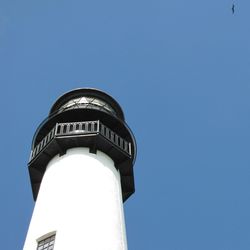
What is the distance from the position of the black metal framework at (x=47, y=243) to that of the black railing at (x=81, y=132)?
8.07m

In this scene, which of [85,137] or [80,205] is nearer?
[80,205]

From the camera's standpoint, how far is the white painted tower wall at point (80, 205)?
73.2 ft

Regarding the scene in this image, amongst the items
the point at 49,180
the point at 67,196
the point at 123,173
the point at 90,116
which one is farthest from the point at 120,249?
the point at 90,116

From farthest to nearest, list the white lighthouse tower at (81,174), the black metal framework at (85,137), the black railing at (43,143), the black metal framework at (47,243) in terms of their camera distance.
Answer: the black railing at (43,143) < the black metal framework at (85,137) < the white lighthouse tower at (81,174) < the black metal framework at (47,243)

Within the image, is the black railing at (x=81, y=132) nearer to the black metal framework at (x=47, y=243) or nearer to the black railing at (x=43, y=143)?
the black railing at (x=43, y=143)

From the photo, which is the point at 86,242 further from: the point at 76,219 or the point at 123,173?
the point at 123,173

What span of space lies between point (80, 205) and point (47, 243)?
2.53m

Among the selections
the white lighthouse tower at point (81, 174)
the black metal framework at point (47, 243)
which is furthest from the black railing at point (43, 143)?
the black metal framework at point (47, 243)

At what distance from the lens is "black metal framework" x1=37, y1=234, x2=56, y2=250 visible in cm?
2229

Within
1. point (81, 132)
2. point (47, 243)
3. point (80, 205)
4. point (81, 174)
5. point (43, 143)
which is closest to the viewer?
point (47, 243)

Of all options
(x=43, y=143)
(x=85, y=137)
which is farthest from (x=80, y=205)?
(x=43, y=143)

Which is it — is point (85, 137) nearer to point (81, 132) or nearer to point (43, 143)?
point (81, 132)

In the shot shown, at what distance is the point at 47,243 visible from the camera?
22641mm

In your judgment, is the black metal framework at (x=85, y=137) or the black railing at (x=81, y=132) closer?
the black metal framework at (x=85, y=137)
